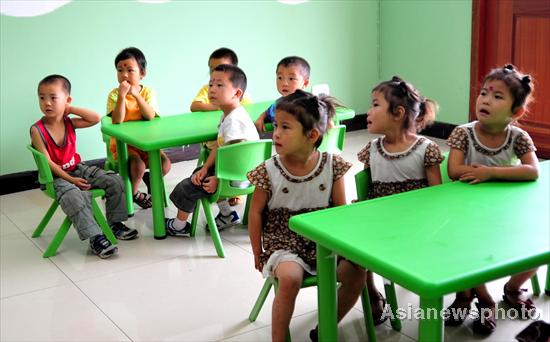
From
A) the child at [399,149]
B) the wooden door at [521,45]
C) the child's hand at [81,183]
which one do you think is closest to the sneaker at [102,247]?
the child's hand at [81,183]

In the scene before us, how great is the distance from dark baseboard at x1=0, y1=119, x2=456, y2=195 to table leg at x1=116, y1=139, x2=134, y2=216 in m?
0.94

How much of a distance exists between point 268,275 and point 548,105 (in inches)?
130

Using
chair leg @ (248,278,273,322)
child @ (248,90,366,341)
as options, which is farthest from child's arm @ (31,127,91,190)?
child @ (248,90,366,341)

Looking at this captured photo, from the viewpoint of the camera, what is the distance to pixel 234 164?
330 centimetres

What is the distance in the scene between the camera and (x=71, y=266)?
3.38 m

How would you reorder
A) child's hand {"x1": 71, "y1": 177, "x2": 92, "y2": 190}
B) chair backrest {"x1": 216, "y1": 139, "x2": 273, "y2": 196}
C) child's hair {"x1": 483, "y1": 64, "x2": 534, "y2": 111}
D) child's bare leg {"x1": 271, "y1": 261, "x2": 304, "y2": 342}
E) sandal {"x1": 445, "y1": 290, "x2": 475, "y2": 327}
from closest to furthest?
child's bare leg {"x1": 271, "y1": 261, "x2": 304, "y2": 342}, child's hair {"x1": 483, "y1": 64, "x2": 534, "y2": 111}, sandal {"x1": 445, "y1": 290, "x2": 475, "y2": 327}, chair backrest {"x1": 216, "y1": 139, "x2": 273, "y2": 196}, child's hand {"x1": 71, "y1": 177, "x2": 92, "y2": 190}

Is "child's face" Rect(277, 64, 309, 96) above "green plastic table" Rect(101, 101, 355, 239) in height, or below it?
above

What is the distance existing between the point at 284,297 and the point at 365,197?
52 cm

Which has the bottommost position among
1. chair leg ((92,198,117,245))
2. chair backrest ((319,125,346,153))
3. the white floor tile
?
the white floor tile

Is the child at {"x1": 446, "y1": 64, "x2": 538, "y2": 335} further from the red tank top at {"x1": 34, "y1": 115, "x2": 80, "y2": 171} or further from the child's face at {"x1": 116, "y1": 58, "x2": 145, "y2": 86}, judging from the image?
the child's face at {"x1": 116, "y1": 58, "x2": 145, "y2": 86}

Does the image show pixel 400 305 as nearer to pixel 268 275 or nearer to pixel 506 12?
pixel 268 275

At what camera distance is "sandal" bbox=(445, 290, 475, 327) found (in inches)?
101

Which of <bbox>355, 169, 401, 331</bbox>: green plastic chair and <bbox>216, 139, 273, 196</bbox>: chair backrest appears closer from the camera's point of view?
<bbox>355, 169, 401, 331</bbox>: green plastic chair

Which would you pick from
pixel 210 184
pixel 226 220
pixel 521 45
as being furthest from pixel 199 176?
pixel 521 45
